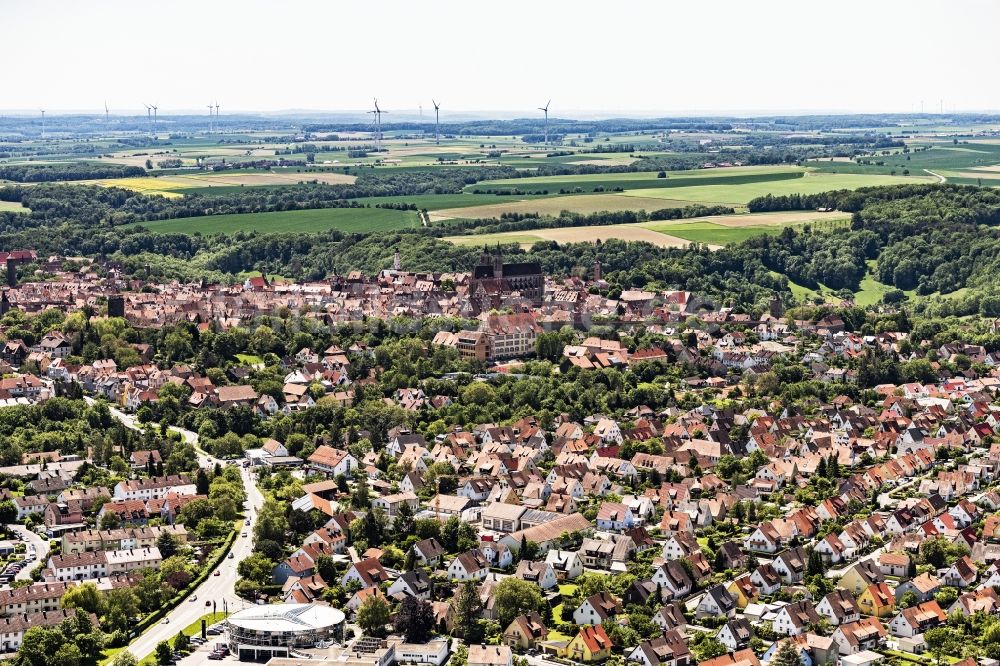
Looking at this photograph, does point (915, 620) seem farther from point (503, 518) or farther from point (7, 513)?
point (7, 513)

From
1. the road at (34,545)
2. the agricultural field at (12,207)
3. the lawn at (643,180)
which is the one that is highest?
the road at (34,545)

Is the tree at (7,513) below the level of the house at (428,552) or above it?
below

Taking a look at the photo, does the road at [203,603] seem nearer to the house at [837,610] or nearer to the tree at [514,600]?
the tree at [514,600]

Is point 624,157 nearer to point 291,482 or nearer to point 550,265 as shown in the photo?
point 550,265

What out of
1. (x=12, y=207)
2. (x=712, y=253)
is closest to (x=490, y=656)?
(x=712, y=253)

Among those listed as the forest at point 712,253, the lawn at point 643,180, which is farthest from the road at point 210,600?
the lawn at point 643,180
